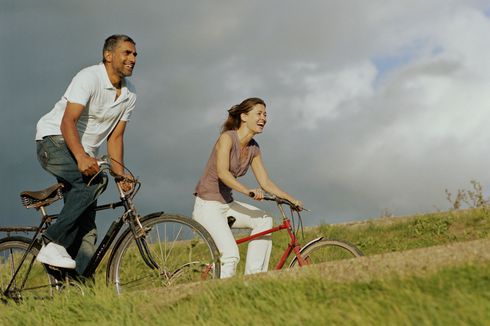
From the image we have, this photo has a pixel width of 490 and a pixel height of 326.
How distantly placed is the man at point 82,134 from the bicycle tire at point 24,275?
0.36 meters

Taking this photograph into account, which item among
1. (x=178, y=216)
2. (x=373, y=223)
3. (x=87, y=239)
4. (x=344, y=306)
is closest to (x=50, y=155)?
(x=87, y=239)

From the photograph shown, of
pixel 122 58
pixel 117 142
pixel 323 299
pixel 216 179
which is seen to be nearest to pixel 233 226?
pixel 216 179

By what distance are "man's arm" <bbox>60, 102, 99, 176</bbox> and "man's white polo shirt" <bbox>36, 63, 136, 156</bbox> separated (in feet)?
0.27

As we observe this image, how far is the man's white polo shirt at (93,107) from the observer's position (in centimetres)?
654

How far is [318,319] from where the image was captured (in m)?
4.40

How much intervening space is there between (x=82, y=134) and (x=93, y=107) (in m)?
0.27

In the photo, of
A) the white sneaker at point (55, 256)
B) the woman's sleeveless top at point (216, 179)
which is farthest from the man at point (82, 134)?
the woman's sleeveless top at point (216, 179)

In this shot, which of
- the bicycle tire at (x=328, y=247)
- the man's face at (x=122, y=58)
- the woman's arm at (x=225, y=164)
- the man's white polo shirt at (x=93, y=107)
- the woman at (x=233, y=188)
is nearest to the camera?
the man's white polo shirt at (x=93, y=107)

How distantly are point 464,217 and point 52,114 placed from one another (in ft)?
23.2

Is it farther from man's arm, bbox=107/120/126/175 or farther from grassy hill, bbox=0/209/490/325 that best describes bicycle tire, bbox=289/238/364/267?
man's arm, bbox=107/120/126/175

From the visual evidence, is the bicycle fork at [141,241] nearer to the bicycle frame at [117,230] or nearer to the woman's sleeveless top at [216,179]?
the bicycle frame at [117,230]

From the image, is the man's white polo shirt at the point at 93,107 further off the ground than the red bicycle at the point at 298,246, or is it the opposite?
the man's white polo shirt at the point at 93,107

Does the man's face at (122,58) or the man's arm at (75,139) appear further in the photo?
the man's face at (122,58)

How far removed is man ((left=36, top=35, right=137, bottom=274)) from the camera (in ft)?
21.6
